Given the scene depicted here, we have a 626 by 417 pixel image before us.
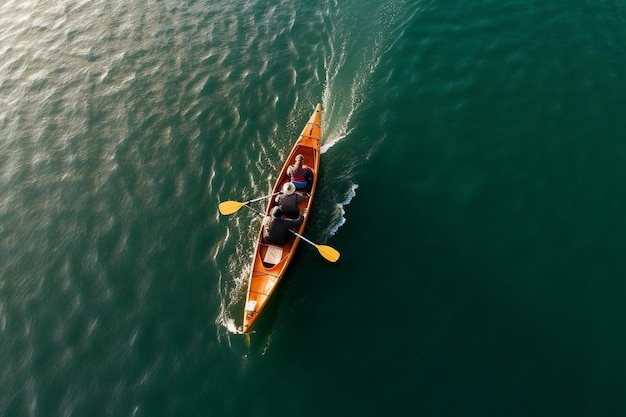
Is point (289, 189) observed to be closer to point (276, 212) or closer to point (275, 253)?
point (276, 212)

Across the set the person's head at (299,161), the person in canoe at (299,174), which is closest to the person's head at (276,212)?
the person in canoe at (299,174)

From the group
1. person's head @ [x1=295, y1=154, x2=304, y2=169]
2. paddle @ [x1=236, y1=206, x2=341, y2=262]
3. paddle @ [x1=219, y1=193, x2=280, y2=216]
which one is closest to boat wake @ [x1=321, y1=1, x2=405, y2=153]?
person's head @ [x1=295, y1=154, x2=304, y2=169]

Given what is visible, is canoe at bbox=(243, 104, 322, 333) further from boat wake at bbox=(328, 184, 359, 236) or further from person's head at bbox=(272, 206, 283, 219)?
boat wake at bbox=(328, 184, 359, 236)

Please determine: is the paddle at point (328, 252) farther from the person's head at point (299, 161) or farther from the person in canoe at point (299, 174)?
the person's head at point (299, 161)

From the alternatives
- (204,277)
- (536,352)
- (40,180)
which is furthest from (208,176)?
(536,352)

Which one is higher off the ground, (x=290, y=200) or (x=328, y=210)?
(x=290, y=200)

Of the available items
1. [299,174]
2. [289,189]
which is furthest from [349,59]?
[289,189]

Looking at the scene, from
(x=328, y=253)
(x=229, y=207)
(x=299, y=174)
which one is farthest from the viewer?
(x=299, y=174)

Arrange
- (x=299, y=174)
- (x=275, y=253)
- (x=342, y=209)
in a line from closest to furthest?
(x=275, y=253) < (x=299, y=174) < (x=342, y=209)
